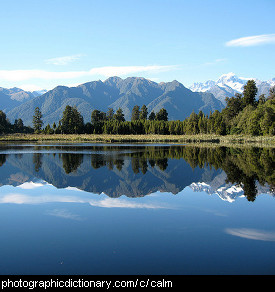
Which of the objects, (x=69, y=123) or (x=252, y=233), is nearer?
(x=252, y=233)

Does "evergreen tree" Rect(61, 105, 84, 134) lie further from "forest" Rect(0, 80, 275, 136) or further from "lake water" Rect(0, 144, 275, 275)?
"lake water" Rect(0, 144, 275, 275)

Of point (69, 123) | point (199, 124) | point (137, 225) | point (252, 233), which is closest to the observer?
point (252, 233)

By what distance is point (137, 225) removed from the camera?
12.4 m

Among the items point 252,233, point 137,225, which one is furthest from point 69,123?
point 252,233

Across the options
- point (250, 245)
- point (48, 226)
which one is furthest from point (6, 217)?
A: point (250, 245)

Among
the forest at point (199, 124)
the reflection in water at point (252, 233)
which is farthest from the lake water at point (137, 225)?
the forest at point (199, 124)

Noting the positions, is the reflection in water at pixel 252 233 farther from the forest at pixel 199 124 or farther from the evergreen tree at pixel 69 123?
the evergreen tree at pixel 69 123

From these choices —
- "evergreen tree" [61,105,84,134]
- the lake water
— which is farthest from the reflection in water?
"evergreen tree" [61,105,84,134]

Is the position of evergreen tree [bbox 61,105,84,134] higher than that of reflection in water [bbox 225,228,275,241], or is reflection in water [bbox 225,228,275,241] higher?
evergreen tree [bbox 61,105,84,134]

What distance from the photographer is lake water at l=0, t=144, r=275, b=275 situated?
28.3 feet

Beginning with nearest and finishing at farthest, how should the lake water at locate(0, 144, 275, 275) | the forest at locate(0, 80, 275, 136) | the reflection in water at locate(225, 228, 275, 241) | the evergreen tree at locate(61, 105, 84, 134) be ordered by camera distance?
the lake water at locate(0, 144, 275, 275) < the reflection in water at locate(225, 228, 275, 241) < the forest at locate(0, 80, 275, 136) < the evergreen tree at locate(61, 105, 84, 134)

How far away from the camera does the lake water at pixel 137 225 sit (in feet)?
28.3

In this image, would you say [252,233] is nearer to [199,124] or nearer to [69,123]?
[199,124]
